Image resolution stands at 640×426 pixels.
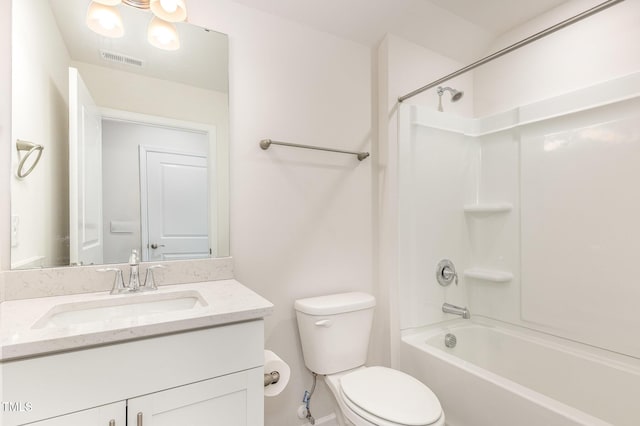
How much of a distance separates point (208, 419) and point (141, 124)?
1.17m

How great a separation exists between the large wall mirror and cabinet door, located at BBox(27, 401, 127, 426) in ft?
2.07

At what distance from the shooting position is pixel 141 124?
1.33 m

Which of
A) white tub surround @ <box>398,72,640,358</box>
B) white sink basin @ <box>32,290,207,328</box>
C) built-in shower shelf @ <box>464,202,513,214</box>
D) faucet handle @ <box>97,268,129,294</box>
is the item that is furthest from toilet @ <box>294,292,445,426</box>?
built-in shower shelf @ <box>464,202,513,214</box>

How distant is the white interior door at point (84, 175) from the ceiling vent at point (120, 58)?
0.44 ft

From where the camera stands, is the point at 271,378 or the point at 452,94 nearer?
the point at 271,378

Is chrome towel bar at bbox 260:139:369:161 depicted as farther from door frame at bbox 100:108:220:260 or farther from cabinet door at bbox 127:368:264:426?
cabinet door at bbox 127:368:264:426

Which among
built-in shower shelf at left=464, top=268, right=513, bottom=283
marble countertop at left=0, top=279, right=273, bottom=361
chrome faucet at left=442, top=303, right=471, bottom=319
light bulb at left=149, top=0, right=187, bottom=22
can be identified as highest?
light bulb at left=149, top=0, right=187, bottom=22

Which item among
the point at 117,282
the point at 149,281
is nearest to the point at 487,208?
the point at 149,281

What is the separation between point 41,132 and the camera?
1.15 metres

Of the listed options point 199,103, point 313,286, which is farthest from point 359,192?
point 199,103

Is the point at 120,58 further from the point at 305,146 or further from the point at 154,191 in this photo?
the point at 305,146

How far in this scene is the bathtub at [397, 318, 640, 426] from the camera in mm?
1227

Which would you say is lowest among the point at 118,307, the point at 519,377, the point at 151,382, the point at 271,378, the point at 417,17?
the point at 519,377

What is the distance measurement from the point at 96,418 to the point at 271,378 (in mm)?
623
